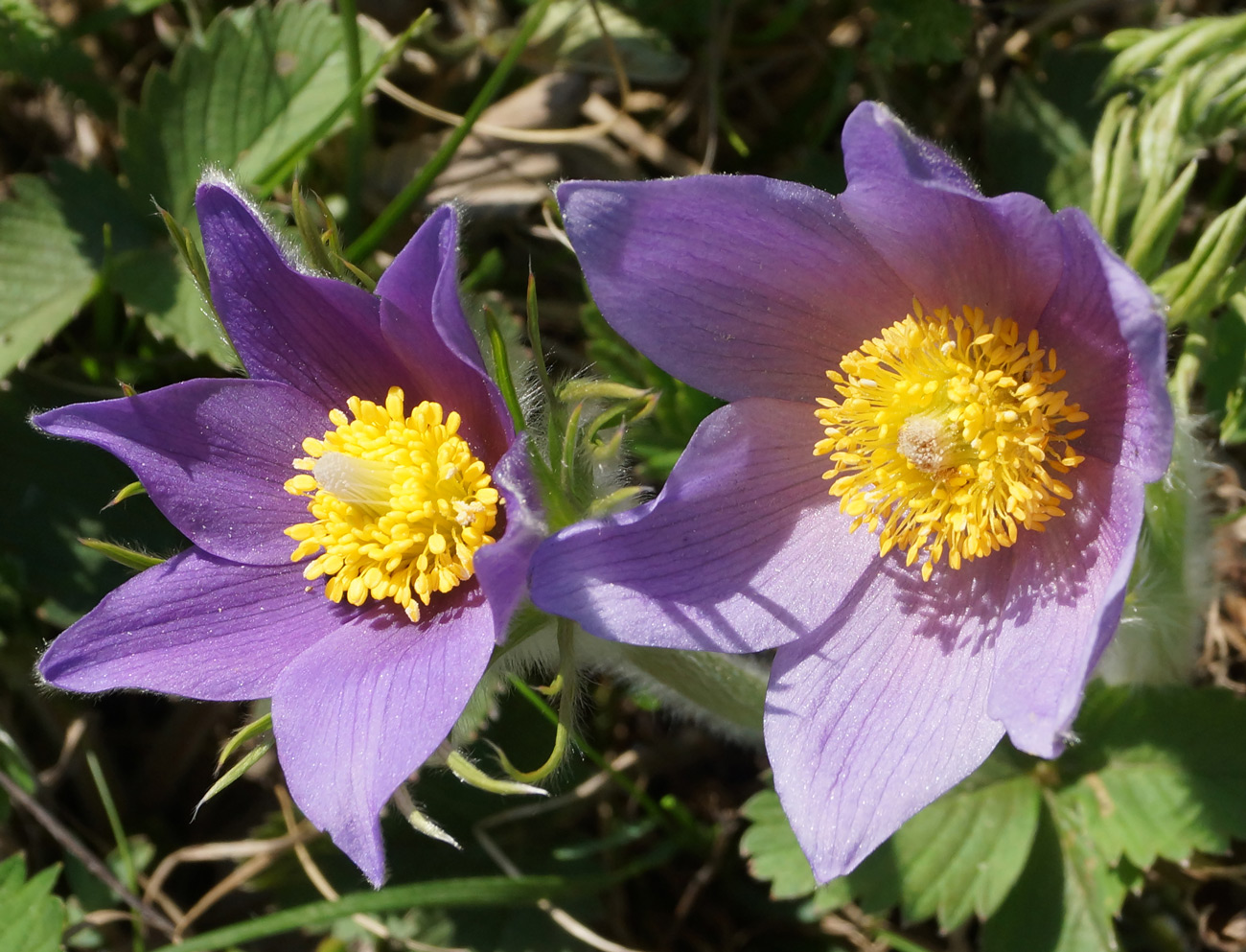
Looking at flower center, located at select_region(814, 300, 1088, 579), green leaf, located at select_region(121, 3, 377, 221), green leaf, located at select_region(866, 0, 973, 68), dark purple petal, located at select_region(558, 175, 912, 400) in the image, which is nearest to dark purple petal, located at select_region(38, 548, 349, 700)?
dark purple petal, located at select_region(558, 175, 912, 400)

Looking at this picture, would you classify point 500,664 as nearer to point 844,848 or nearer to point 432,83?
point 844,848

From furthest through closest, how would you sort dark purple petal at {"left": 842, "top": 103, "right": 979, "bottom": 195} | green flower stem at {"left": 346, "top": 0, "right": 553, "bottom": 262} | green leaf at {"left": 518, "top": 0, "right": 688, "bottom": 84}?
green leaf at {"left": 518, "top": 0, "right": 688, "bottom": 84}
green flower stem at {"left": 346, "top": 0, "right": 553, "bottom": 262}
dark purple petal at {"left": 842, "top": 103, "right": 979, "bottom": 195}

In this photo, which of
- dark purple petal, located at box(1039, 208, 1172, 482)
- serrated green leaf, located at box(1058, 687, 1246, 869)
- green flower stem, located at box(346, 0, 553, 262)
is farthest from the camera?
green flower stem, located at box(346, 0, 553, 262)

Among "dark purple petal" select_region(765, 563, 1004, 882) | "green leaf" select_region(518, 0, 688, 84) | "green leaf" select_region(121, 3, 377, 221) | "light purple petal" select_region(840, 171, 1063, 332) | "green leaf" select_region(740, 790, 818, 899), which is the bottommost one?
"green leaf" select_region(740, 790, 818, 899)

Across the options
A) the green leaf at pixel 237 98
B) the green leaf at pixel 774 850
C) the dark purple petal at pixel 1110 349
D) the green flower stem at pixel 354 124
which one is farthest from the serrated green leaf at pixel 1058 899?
the green leaf at pixel 237 98

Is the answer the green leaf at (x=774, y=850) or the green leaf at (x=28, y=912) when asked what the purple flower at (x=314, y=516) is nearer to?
the green leaf at (x=28, y=912)

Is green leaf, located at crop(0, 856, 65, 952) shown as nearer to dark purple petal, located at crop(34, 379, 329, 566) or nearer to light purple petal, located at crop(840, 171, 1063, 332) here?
dark purple petal, located at crop(34, 379, 329, 566)

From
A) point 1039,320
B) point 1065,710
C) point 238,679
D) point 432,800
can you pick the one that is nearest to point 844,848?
point 1065,710

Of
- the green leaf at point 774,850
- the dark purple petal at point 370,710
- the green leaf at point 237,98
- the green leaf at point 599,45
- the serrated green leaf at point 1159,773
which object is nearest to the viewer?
the dark purple petal at point 370,710
